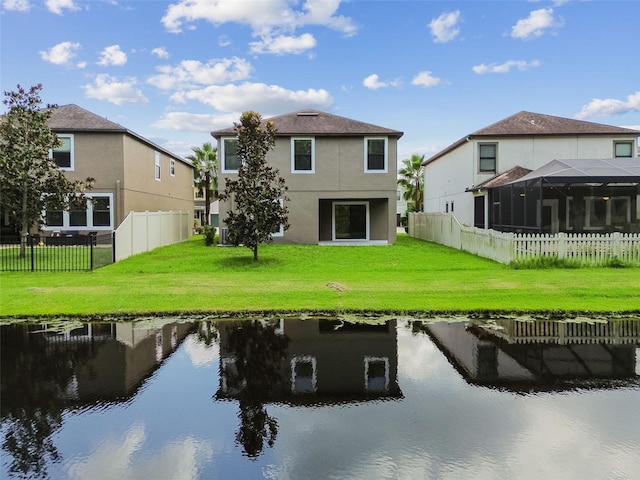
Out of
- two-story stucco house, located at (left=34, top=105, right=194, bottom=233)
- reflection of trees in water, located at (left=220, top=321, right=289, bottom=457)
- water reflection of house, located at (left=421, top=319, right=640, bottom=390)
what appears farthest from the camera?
two-story stucco house, located at (left=34, top=105, right=194, bottom=233)

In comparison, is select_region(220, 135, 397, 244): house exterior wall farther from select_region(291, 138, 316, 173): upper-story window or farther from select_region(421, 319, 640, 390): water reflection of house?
select_region(421, 319, 640, 390): water reflection of house

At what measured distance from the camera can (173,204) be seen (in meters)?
33.7

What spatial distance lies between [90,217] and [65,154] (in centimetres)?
324

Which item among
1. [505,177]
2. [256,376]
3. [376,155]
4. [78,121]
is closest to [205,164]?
[78,121]

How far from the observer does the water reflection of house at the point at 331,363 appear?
18.8ft

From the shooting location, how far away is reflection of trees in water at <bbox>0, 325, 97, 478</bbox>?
14.2 ft

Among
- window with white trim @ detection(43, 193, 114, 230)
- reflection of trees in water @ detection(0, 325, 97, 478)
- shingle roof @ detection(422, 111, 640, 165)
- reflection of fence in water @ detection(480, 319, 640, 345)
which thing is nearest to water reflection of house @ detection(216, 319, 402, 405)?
reflection of trees in water @ detection(0, 325, 97, 478)

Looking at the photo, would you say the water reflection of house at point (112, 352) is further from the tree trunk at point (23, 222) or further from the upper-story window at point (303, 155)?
the upper-story window at point (303, 155)

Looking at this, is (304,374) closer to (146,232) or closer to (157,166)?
(146,232)

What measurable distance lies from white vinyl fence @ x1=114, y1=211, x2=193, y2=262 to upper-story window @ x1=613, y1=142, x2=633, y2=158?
2452 centimetres

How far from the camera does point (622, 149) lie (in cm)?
2698

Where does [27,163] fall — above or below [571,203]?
above

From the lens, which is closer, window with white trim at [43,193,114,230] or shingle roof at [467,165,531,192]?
window with white trim at [43,193,114,230]

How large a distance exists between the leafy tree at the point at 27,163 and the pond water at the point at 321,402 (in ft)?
36.3
